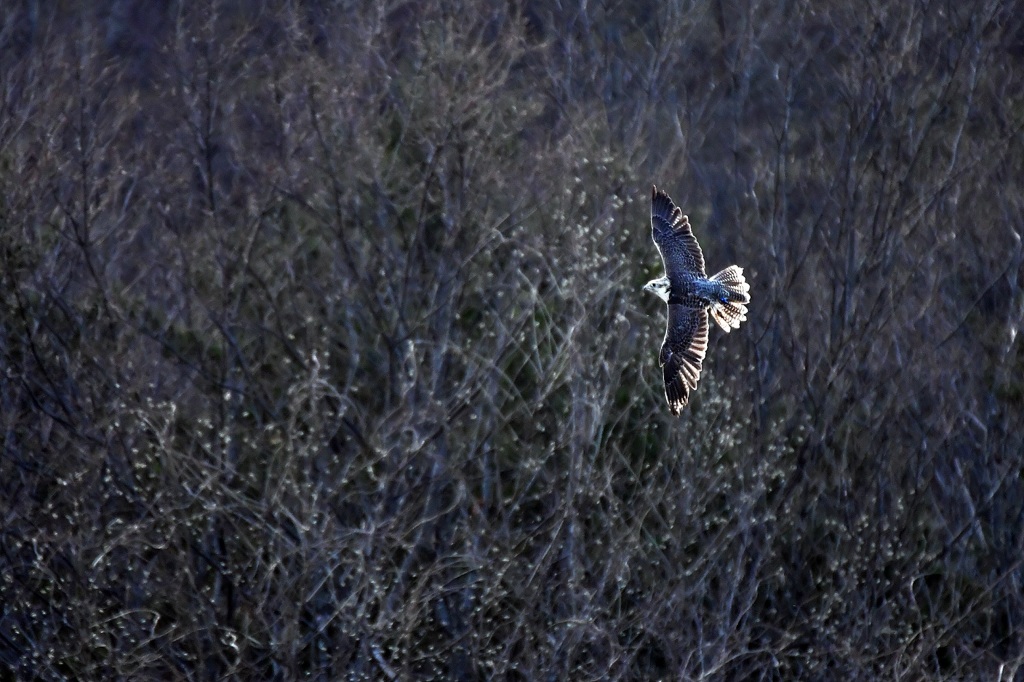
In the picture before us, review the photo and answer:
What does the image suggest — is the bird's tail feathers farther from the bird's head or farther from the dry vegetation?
the dry vegetation

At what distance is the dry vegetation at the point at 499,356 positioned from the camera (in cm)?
1450

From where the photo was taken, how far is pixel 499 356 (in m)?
15.9

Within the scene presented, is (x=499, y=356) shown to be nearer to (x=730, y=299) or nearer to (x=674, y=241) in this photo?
(x=674, y=241)

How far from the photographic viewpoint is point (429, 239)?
18375 millimetres

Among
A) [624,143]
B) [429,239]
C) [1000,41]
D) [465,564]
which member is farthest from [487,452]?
[1000,41]

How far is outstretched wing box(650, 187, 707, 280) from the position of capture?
11.2m

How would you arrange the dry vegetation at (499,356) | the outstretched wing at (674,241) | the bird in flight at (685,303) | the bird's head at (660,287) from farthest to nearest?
the dry vegetation at (499,356) < the outstretched wing at (674,241) < the bird in flight at (685,303) < the bird's head at (660,287)

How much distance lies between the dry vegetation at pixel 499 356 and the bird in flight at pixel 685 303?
2387 millimetres

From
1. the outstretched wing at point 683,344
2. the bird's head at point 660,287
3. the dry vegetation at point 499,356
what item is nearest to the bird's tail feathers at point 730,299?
the outstretched wing at point 683,344

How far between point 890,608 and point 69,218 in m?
7.85

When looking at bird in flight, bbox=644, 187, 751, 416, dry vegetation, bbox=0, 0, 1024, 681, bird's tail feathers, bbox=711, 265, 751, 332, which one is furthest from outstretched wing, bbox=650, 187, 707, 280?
dry vegetation, bbox=0, 0, 1024, 681

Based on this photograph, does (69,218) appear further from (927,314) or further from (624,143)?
(927,314)

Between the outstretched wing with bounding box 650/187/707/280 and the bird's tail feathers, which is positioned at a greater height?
the outstretched wing with bounding box 650/187/707/280

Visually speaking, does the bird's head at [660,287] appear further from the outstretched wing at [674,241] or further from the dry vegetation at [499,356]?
the dry vegetation at [499,356]
